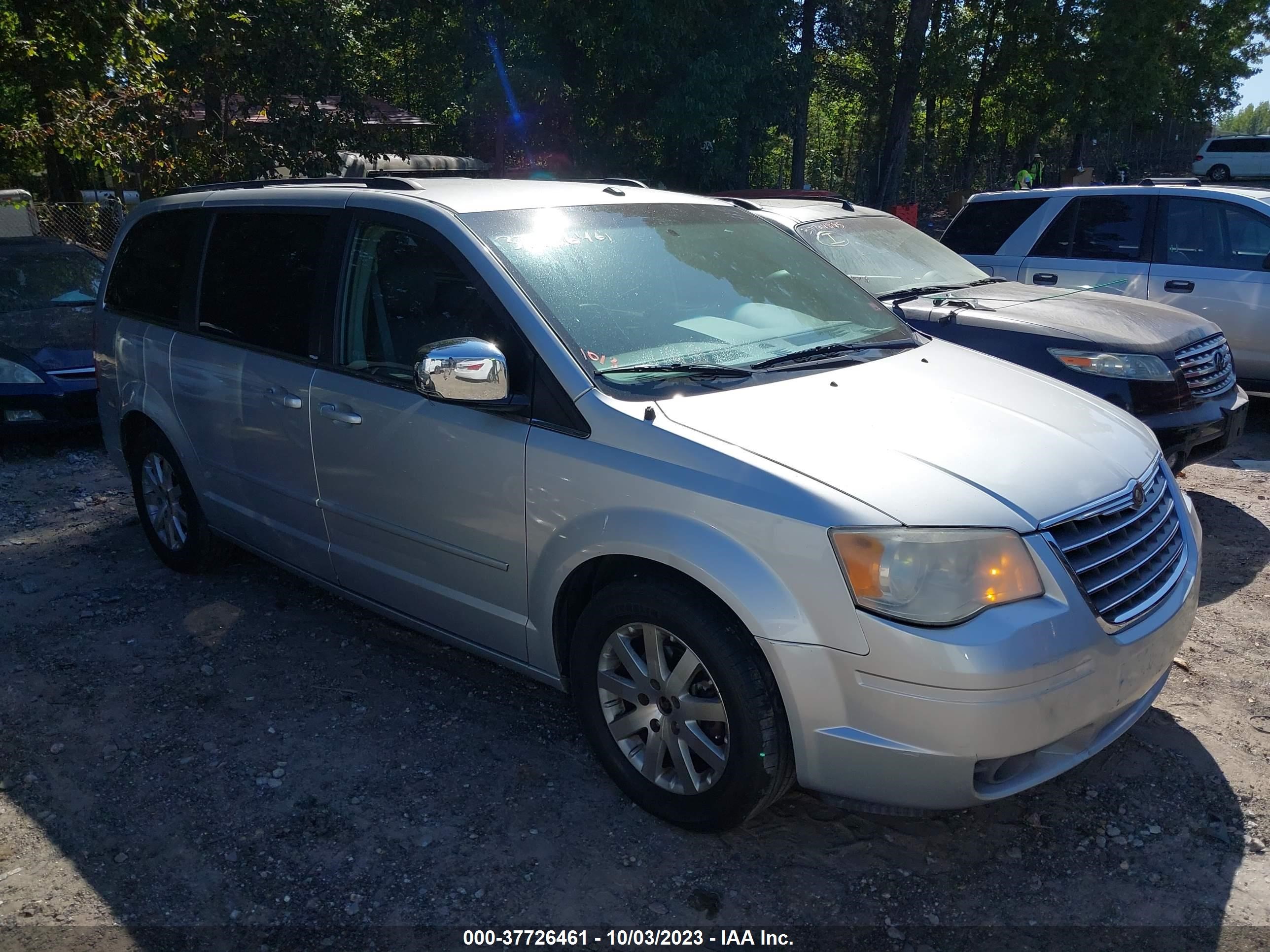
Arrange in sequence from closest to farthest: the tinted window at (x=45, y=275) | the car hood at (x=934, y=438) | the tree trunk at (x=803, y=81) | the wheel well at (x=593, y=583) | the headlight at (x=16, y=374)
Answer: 1. the car hood at (x=934, y=438)
2. the wheel well at (x=593, y=583)
3. the headlight at (x=16, y=374)
4. the tinted window at (x=45, y=275)
5. the tree trunk at (x=803, y=81)

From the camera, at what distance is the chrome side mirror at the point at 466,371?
10.2 feet

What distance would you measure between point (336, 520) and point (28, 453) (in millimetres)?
5252

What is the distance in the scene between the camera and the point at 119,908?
2863 mm

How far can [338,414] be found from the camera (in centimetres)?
382

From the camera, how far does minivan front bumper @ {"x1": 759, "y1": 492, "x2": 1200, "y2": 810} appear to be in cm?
256

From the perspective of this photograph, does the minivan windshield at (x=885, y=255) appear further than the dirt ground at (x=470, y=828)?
Yes

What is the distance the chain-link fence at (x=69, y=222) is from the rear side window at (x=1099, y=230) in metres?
9.92

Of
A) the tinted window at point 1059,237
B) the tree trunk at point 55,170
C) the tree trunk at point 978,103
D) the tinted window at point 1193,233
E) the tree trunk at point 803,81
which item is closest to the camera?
the tinted window at point 1193,233

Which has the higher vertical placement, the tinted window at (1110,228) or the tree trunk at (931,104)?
the tree trunk at (931,104)

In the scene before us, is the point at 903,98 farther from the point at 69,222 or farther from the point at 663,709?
the point at 663,709

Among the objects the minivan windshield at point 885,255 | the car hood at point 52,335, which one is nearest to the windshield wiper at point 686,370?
the minivan windshield at point 885,255

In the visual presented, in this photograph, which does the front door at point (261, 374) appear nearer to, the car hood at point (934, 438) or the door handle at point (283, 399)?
the door handle at point (283, 399)

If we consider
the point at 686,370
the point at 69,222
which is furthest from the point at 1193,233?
the point at 69,222

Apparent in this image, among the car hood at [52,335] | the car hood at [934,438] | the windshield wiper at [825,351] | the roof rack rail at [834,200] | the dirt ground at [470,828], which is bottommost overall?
the dirt ground at [470,828]
